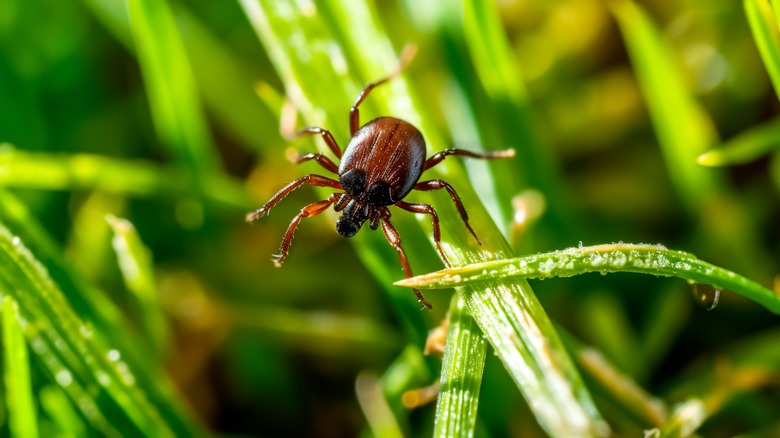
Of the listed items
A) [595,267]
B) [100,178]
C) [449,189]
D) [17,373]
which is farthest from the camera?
[100,178]

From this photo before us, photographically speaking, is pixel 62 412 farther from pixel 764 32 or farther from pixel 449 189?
pixel 764 32

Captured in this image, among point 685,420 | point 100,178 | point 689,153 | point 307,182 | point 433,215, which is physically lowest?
point 685,420

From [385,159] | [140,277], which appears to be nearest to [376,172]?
[385,159]

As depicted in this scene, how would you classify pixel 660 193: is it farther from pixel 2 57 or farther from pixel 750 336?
pixel 2 57

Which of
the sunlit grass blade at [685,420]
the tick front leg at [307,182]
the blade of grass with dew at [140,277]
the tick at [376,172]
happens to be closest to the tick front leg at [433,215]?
the tick at [376,172]

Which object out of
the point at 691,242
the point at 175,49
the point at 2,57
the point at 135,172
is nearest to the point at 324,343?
the point at 135,172
